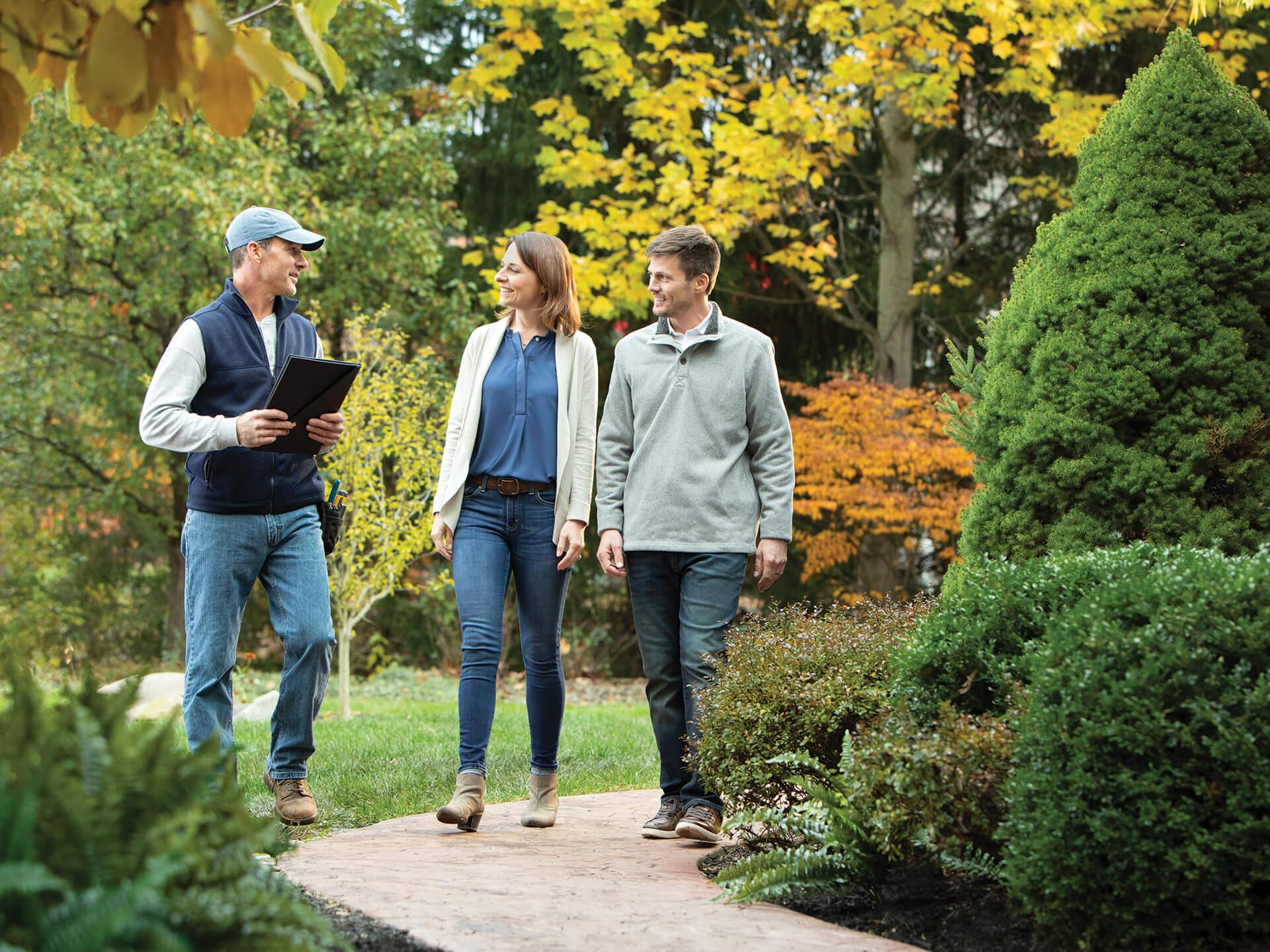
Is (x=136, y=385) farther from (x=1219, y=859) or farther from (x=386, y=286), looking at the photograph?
(x=1219, y=859)

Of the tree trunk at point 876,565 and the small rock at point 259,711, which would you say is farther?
the tree trunk at point 876,565

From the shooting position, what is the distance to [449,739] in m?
7.69

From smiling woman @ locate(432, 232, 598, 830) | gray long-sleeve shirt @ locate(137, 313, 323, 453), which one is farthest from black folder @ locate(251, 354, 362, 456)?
smiling woman @ locate(432, 232, 598, 830)

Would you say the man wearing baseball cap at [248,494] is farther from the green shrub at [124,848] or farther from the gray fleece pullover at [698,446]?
the green shrub at [124,848]

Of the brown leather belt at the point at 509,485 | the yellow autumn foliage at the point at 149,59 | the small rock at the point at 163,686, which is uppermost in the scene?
the yellow autumn foliage at the point at 149,59

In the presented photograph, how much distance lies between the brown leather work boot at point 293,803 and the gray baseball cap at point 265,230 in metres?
1.98

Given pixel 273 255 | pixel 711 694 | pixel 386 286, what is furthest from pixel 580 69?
pixel 711 694

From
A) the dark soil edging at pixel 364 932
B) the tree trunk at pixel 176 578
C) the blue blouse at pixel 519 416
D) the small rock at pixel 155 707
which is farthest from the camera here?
the tree trunk at pixel 176 578

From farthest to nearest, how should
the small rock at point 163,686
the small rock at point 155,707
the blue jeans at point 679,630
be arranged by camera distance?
the small rock at point 163,686
the small rock at point 155,707
the blue jeans at point 679,630

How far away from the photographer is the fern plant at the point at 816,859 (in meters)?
3.40

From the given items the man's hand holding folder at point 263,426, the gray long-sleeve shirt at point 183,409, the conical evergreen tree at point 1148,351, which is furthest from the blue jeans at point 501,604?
the conical evergreen tree at point 1148,351

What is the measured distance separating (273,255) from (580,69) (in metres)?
9.42

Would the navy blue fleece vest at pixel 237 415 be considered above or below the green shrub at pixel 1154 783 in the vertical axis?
above

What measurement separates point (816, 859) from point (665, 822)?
1.29 meters
